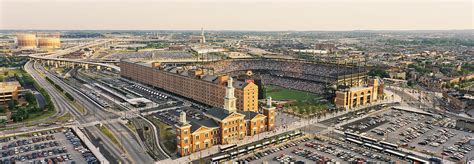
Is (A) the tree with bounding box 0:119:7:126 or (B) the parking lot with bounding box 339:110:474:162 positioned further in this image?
(A) the tree with bounding box 0:119:7:126

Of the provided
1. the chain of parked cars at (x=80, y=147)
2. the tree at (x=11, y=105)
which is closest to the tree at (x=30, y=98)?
the tree at (x=11, y=105)

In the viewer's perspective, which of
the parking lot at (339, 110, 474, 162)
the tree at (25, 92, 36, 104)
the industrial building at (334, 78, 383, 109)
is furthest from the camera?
the tree at (25, 92, 36, 104)

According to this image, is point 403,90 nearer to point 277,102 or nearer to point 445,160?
point 277,102

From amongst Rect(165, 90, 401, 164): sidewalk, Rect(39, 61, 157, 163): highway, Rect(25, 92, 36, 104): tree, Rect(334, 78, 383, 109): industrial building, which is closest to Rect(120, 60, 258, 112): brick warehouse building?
Rect(165, 90, 401, 164): sidewalk

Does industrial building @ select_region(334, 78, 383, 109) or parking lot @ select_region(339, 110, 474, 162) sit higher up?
industrial building @ select_region(334, 78, 383, 109)

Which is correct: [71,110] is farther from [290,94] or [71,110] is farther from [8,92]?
[290,94]

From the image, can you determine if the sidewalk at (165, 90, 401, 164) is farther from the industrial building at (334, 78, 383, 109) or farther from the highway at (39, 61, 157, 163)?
the highway at (39, 61, 157, 163)
